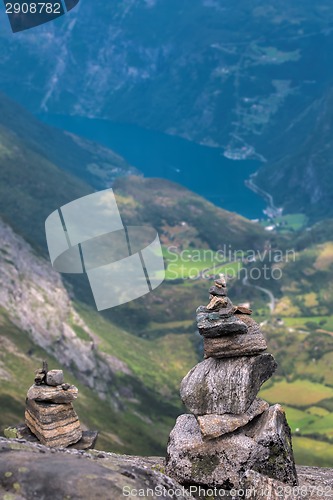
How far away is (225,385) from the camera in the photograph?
38469 millimetres

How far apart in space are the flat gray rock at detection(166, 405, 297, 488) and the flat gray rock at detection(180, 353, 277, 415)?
151 cm

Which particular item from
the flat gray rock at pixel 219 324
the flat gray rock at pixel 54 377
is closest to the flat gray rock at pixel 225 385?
the flat gray rock at pixel 219 324

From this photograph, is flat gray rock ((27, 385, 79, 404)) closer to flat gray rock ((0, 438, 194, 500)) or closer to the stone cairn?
the stone cairn

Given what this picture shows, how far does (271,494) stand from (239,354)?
8.09 meters

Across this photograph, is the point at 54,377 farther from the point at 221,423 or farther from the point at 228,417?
the point at 228,417

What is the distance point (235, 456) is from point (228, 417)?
2190 mm

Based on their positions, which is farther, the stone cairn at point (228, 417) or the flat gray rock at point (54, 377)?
the flat gray rock at point (54, 377)

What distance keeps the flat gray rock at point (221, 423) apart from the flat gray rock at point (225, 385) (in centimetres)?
35

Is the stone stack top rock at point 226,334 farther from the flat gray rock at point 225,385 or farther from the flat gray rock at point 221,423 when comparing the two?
the flat gray rock at point 221,423

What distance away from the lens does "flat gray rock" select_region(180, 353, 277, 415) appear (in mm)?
38281

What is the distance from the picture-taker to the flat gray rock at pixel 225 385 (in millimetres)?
38281

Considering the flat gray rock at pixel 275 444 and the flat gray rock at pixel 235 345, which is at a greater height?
the flat gray rock at pixel 235 345

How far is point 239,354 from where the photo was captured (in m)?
39.4

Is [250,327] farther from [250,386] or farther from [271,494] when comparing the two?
[271,494]
